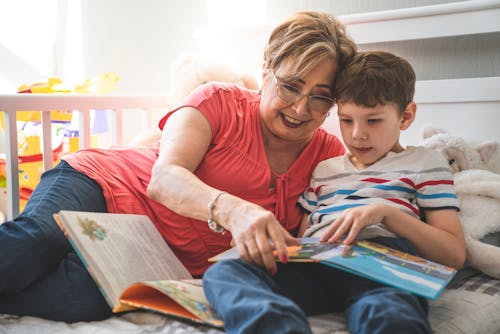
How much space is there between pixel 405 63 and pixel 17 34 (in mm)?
2291

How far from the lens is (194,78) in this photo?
173 centimetres

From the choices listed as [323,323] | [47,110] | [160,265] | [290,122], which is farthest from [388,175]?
[47,110]

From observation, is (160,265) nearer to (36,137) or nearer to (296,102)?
(296,102)

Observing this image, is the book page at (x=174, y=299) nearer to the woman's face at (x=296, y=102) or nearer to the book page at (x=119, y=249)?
the book page at (x=119, y=249)

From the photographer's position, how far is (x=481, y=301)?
43.4 inches

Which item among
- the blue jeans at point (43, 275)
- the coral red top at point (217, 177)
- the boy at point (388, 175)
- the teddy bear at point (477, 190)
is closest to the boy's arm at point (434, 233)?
the boy at point (388, 175)

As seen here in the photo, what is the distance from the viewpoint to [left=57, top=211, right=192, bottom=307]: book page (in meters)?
1.01

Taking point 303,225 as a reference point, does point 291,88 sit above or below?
above

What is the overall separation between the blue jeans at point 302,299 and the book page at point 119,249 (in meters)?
0.19

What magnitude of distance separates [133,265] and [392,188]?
55 centimetres

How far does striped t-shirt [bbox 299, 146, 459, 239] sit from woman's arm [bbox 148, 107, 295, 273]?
0.79 feet

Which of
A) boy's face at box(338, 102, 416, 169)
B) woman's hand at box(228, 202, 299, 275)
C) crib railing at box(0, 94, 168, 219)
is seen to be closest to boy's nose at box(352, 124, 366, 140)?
boy's face at box(338, 102, 416, 169)

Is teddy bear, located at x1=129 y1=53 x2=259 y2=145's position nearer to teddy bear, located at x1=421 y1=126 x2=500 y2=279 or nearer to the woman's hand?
teddy bear, located at x1=421 y1=126 x2=500 y2=279

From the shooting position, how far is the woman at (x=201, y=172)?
1.07 m
